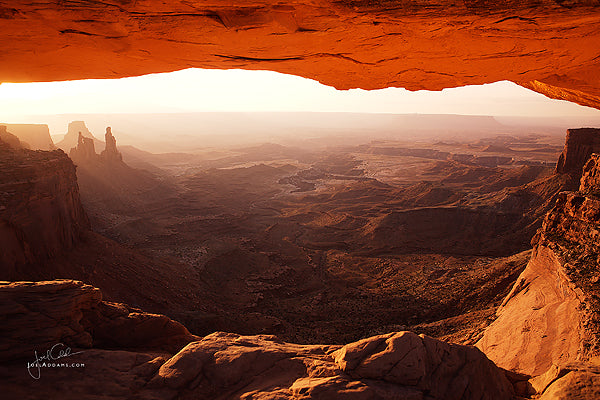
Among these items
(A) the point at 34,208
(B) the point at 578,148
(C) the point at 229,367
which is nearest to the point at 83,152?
(A) the point at 34,208

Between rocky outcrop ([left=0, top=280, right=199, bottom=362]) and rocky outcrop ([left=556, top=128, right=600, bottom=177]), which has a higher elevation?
rocky outcrop ([left=556, top=128, right=600, bottom=177])

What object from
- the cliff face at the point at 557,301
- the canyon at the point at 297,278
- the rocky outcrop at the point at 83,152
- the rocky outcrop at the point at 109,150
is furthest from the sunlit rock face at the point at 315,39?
the rocky outcrop at the point at 109,150

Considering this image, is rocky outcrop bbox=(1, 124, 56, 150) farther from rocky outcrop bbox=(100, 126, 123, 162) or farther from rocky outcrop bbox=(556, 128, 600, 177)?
rocky outcrop bbox=(556, 128, 600, 177)

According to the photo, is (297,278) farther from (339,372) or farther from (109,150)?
(109,150)

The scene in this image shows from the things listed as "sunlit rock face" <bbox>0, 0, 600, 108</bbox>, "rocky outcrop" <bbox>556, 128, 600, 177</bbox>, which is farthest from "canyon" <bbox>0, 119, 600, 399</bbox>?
"sunlit rock face" <bbox>0, 0, 600, 108</bbox>

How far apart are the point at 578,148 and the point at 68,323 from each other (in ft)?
168

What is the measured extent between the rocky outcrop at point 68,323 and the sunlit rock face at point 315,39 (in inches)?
178

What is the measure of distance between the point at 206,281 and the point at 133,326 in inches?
788

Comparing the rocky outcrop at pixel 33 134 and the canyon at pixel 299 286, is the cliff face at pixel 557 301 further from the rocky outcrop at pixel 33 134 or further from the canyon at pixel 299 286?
the rocky outcrop at pixel 33 134

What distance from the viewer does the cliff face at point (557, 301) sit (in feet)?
31.6

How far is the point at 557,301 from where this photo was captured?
1145 centimetres

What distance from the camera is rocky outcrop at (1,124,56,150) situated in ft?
170

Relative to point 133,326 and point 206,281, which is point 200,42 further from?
point 206,281

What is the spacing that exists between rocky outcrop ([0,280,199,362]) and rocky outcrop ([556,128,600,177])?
47607 mm
